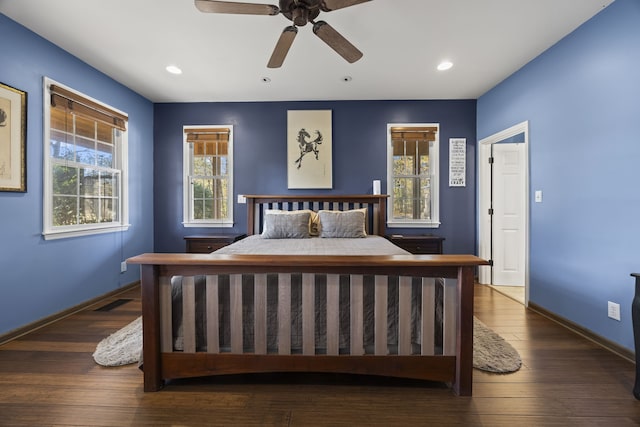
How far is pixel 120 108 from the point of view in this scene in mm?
3328

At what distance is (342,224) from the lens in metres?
3.18

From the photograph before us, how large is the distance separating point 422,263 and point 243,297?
3.29 feet

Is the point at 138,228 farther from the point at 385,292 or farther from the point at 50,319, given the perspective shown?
the point at 385,292

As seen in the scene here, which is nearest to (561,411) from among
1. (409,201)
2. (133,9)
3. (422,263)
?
(422,263)

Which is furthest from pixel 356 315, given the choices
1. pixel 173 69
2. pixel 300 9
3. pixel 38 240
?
pixel 173 69

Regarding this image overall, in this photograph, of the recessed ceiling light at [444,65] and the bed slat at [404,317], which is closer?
the bed slat at [404,317]

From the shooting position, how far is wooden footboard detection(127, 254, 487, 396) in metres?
1.46

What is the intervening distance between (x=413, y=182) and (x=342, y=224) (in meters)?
1.45

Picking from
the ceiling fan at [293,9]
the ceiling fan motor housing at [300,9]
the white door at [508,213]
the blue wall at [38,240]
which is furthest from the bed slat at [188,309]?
the white door at [508,213]

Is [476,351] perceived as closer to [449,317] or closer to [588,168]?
[449,317]

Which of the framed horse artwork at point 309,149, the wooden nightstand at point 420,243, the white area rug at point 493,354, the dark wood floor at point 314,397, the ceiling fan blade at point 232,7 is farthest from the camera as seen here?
the framed horse artwork at point 309,149

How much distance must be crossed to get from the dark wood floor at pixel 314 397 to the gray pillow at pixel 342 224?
170 cm

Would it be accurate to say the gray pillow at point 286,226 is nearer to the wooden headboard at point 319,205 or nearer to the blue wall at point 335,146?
the wooden headboard at point 319,205

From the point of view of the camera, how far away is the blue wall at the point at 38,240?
7.11ft
